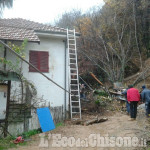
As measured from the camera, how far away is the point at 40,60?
33.9ft

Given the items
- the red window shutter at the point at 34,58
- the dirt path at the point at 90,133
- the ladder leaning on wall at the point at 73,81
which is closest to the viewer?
the dirt path at the point at 90,133

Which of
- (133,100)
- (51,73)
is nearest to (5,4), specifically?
(51,73)

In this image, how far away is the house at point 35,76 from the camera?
8.54 m

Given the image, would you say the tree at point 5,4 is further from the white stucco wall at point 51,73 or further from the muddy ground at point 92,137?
the muddy ground at point 92,137

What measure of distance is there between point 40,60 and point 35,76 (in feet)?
3.25

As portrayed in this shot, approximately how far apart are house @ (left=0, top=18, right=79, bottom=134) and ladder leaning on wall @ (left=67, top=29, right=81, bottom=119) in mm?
339

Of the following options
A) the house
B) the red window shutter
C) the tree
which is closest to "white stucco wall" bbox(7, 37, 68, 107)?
the house

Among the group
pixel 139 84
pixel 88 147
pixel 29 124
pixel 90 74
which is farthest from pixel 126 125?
pixel 90 74

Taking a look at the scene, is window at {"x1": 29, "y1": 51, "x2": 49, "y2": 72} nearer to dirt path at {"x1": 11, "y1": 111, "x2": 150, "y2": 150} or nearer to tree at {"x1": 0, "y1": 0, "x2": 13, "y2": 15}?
dirt path at {"x1": 11, "y1": 111, "x2": 150, "y2": 150}

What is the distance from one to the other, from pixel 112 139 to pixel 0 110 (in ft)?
17.4

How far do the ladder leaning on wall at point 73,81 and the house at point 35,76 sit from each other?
339 mm

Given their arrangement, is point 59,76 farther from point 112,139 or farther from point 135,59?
point 135,59

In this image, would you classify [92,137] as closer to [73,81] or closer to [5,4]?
[73,81]

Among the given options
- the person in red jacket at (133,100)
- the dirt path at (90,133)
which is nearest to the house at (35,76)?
the dirt path at (90,133)
